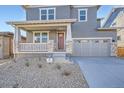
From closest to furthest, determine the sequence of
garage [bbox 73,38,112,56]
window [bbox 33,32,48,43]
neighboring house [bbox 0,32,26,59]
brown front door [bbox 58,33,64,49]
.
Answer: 1. garage [bbox 73,38,112,56]
2. window [bbox 33,32,48,43]
3. brown front door [bbox 58,33,64,49]
4. neighboring house [bbox 0,32,26,59]

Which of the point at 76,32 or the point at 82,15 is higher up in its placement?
the point at 82,15

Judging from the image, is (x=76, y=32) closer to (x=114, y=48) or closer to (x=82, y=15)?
(x=82, y=15)

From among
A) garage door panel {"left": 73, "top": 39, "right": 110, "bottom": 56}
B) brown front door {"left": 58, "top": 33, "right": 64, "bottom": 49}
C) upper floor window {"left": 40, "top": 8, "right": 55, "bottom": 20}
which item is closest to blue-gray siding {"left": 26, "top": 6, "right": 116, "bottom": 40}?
upper floor window {"left": 40, "top": 8, "right": 55, "bottom": 20}

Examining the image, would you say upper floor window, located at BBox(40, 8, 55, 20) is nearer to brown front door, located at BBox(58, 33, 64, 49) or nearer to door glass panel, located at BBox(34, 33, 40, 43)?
door glass panel, located at BBox(34, 33, 40, 43)

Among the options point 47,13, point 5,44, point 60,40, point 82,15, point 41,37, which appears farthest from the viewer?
point 5,44

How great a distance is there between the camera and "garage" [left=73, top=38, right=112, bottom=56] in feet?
57.3

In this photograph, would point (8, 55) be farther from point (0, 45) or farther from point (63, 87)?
point (63, 87)

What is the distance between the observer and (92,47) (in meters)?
17.5

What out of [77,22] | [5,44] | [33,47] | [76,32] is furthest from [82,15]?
[5,44]

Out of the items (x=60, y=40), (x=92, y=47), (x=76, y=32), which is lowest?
(x=92, y=47)

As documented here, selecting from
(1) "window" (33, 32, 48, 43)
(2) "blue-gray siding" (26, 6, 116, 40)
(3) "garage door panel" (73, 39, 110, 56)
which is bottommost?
(3) "garage door panel" (73, 39, 110, 56)

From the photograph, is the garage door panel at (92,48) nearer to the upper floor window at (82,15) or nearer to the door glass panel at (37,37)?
the upper floor window at (82,15)

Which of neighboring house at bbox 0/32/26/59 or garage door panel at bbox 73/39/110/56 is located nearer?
Answer: garage door panel at bbox 73/39/110/56

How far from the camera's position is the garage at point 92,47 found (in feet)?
57.3
